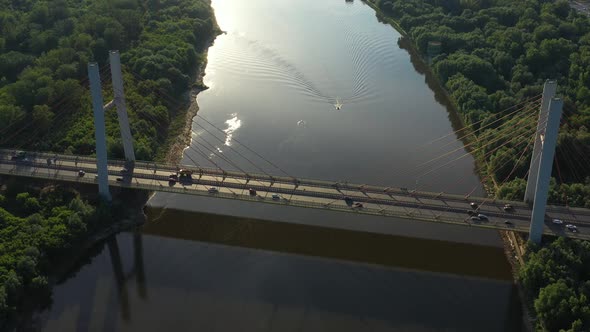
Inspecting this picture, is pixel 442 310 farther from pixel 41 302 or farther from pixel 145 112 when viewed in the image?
pixel 145 112

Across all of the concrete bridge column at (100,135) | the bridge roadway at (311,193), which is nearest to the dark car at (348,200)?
the bridge roadway at (311,193)

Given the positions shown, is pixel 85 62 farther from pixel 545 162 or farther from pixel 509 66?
pixel 509 66

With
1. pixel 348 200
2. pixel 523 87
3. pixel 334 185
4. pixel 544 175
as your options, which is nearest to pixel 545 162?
pixel 544 175

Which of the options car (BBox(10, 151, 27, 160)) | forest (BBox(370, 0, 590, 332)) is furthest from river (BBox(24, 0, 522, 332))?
car (BBox(10, 151, 27, 160))

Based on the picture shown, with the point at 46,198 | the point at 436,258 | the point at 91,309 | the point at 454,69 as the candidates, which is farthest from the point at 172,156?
the point at 454,69

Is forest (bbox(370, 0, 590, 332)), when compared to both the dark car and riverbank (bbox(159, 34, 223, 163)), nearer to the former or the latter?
the dark car

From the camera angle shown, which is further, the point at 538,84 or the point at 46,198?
the point at 538,84
